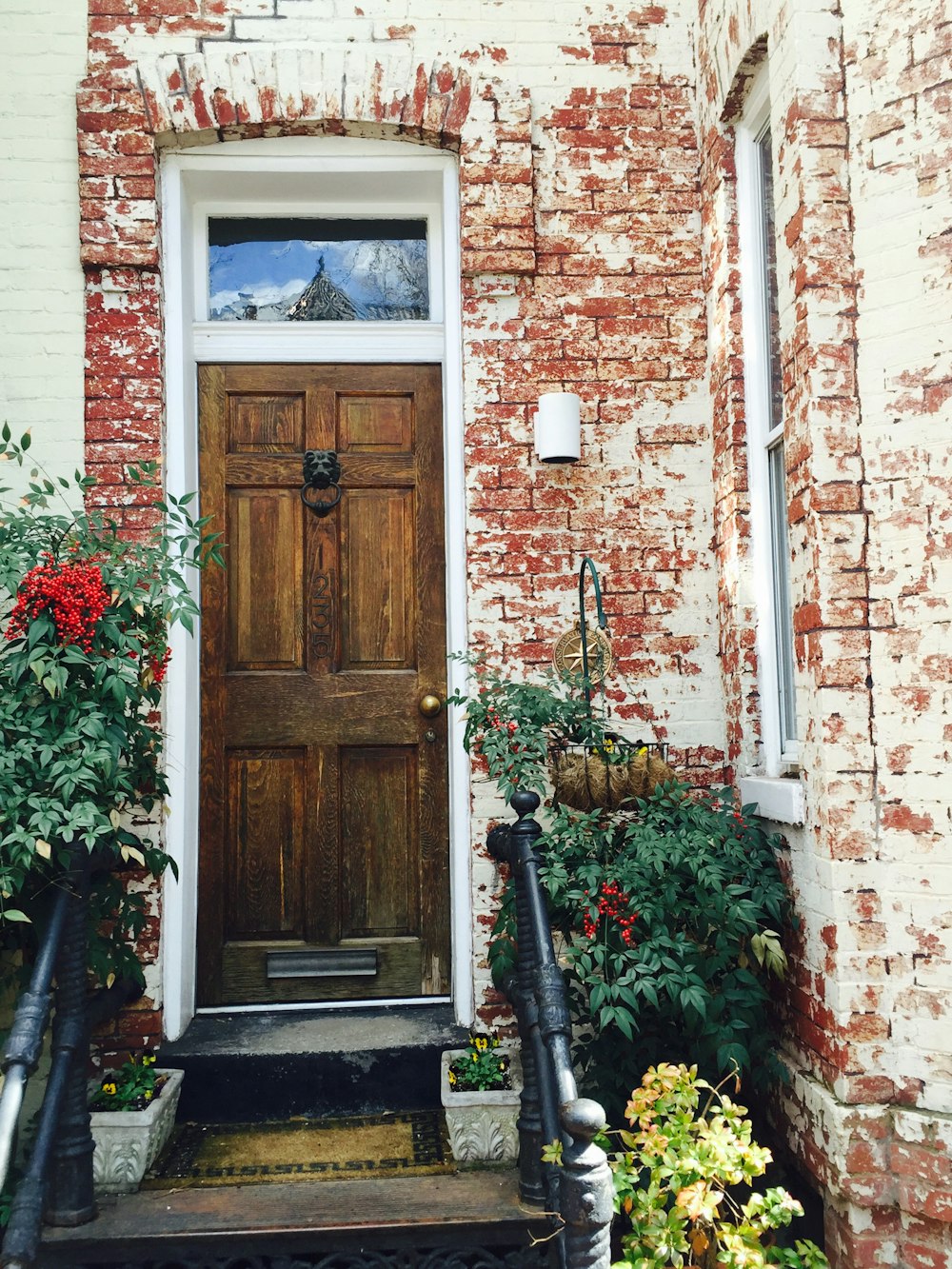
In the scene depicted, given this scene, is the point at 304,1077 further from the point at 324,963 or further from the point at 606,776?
the point at 606,776

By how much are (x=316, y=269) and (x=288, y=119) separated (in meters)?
0.54

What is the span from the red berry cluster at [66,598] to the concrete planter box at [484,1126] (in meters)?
1.70

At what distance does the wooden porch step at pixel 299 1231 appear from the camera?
8.79ft

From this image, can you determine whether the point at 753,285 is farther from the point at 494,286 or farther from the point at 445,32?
the point at 445,32

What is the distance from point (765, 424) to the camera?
11.6 feet

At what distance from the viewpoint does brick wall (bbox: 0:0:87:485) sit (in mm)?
3686

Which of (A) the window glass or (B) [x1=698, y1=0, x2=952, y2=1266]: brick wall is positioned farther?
(A) the window glass

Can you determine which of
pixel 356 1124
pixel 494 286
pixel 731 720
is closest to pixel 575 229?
pixel 494 286

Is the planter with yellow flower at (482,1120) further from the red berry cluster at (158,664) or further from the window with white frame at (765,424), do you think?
the red berry cluster at (158,664)

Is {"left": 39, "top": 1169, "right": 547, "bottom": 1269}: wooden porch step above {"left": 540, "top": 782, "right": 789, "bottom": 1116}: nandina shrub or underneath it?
underneath

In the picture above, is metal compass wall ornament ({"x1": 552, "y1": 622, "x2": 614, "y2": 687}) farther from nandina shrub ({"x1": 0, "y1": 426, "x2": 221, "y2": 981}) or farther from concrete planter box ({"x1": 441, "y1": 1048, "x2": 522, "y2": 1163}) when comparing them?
concrete planter box ({"x1": 441, "y1": 1048, "x2": 522, "y2": 1163})

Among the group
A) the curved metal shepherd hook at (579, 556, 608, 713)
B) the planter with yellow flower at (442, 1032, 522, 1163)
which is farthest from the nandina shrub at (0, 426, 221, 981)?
the curved metal shepherd hook at (579, 556, 608, 713)

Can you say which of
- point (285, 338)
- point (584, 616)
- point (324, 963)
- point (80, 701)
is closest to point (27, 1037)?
point (80, 701)

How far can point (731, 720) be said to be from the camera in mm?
3689
